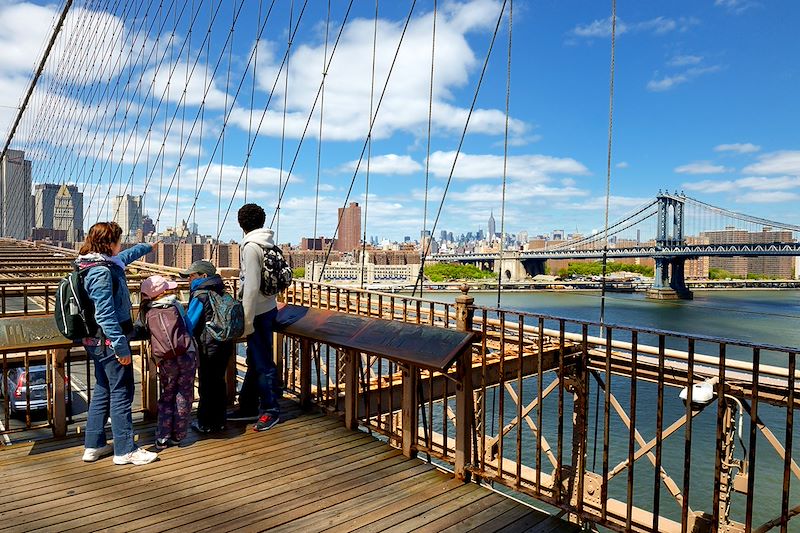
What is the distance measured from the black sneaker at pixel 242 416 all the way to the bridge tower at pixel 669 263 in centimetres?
4828

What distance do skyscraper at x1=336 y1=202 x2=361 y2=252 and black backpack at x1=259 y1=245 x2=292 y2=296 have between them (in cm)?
4235

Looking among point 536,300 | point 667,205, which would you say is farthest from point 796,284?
point 536,300

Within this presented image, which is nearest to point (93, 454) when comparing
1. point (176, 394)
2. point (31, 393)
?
point (176, 394)

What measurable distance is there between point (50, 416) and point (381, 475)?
2614 millimetres

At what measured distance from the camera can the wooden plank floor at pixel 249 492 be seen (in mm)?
2775

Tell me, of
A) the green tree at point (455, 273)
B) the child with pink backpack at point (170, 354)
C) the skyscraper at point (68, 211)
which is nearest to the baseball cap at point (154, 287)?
the child with pink backpack at point (170, 354)

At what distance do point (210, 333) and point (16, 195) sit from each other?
58.6 meters

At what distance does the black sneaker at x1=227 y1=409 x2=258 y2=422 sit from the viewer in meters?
4.27

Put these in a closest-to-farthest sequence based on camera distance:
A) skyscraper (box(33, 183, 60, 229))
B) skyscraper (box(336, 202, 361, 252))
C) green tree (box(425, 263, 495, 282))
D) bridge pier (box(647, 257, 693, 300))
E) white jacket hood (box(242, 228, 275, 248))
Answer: white jacket hood (box(242, 228, 275, 248)), skyscraper (box(33, 183, 60, 229)), bridge pier (box(647, 257, 693, 300)), skyscraper (box(336, 202, 361, 252)), green tree (box(425, 263, 495, 282))

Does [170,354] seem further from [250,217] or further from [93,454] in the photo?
[250,217]

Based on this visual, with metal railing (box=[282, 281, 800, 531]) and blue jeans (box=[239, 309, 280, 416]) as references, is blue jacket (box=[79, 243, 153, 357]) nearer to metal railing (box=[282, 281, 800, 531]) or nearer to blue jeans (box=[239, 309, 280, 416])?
blue jeans (box=[239, 309, 280, 416])

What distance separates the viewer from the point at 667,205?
67938 millimetres

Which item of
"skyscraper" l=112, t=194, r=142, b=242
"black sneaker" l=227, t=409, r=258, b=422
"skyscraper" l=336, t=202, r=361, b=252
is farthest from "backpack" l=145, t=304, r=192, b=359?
"skyscraper" l=336, t=202, r=361, b=252

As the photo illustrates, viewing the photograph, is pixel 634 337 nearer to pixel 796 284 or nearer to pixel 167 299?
pixel 167 299
